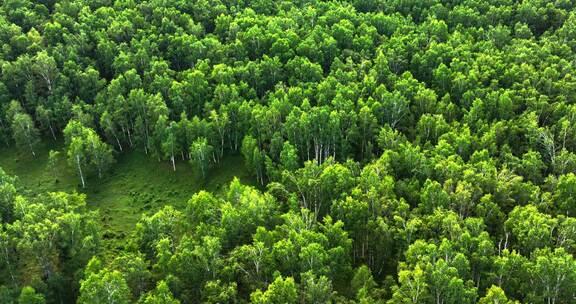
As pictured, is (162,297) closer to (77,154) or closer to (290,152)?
(290,152)

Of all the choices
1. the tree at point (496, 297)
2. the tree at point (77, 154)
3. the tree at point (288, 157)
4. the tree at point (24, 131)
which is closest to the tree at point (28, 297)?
the tree at point (77, 154)

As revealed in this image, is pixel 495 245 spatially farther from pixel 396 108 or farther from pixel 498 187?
pixel 396 108

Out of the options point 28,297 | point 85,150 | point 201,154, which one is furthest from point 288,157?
point 28,297

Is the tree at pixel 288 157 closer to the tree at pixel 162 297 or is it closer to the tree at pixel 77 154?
the tree at pixel 162 297

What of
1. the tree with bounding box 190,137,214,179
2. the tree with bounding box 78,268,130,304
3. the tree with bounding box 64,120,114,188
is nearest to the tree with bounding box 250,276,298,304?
the tree with bounding box 78,268,130,304

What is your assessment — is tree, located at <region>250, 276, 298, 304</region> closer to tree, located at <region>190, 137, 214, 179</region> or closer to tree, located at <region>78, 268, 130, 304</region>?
tree, located at <region>78, 268, 130, 304</region>

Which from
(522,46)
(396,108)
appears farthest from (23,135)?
(522,46)
